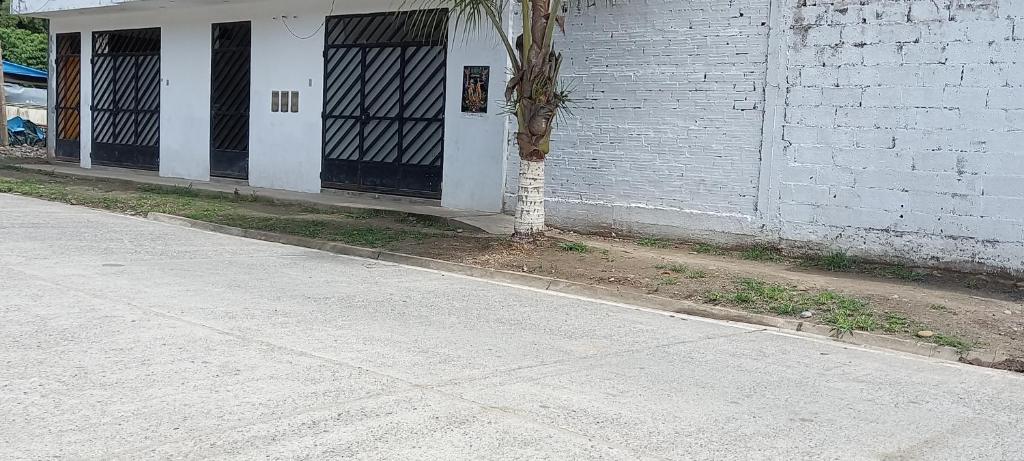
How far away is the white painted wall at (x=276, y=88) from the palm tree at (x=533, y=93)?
3182 millimetres

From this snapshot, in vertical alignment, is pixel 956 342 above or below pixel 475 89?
below

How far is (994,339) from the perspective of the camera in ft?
26.2

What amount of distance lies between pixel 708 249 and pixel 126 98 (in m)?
17.4

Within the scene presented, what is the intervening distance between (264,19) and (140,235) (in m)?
8.38

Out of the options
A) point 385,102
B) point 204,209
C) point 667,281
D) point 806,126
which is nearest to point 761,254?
point 806,126

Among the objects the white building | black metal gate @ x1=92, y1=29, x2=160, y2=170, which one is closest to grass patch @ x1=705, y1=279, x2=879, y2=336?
the white building

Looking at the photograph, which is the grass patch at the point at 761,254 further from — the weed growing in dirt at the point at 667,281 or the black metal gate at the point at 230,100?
the black metal gate at the point at 230,100

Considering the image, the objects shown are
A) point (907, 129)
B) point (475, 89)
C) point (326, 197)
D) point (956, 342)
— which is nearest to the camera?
point (956, 342)

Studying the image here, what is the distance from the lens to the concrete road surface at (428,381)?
4.86 metres

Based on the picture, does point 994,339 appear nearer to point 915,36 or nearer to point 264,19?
point 915,36

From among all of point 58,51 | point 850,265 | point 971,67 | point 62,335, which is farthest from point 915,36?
point 58,51

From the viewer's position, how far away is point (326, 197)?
18281 millimetres

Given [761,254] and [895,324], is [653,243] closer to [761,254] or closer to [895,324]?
[761,254]

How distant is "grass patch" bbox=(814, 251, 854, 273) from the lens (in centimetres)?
1130
